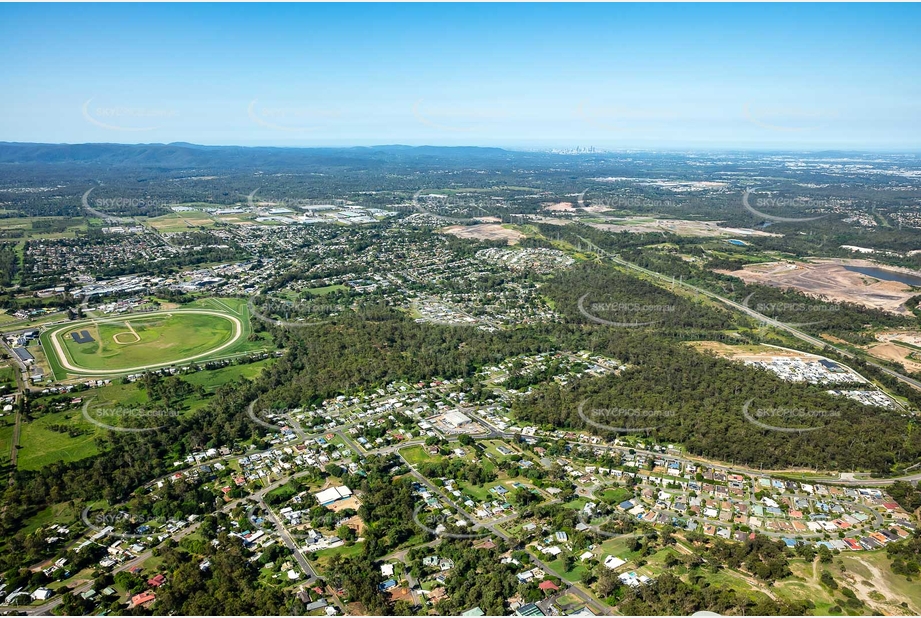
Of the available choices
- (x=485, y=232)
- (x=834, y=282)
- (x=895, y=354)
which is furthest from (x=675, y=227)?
(x=895, y=354)

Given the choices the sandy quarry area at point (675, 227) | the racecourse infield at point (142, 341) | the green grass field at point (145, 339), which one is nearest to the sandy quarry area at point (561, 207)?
the sandy quarry area at point (675, 227)

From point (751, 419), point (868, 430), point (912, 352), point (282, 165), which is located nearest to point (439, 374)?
point (751, 419)

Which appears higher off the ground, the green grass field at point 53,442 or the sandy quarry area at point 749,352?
the sandy quarry area at point 749,352

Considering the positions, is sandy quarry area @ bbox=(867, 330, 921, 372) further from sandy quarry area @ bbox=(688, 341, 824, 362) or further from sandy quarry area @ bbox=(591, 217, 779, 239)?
sandy quarry area @ bbox=(591, 217, 779, 239)

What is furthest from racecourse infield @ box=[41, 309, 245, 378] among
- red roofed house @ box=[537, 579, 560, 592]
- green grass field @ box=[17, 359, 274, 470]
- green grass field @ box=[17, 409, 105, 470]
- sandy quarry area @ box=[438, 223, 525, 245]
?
sandy quarry area @ box=[438, 223, 525, 245]

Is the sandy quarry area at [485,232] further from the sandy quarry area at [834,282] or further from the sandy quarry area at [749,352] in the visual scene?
the sandy quarry area at [749,352]

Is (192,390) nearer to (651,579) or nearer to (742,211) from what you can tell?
(651,579)

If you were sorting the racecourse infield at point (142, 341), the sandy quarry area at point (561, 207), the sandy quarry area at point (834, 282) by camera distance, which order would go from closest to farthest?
1. the racecourse infield at point (142, 341)
2. the sandy quarry area at point (834, 282)
3. the sandy quarry area at point (561, 207)
